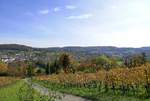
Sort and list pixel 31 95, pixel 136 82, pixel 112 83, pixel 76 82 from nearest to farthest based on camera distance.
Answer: pixel 31 95
pixel 136 82
pixel 112 83
pixel 76 82

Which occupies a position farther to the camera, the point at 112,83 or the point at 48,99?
the point at 112,83

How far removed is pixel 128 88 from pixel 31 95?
22774mm

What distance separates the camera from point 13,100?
92.8 ft

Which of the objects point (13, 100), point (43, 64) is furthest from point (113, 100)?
point (43, 64)

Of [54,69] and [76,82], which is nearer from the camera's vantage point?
[76,82]

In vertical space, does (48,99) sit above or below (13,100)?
above

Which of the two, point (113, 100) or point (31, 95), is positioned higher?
point (31, 95)

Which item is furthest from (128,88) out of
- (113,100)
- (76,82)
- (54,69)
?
(54,69)

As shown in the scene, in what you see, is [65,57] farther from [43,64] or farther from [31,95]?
[31,95]

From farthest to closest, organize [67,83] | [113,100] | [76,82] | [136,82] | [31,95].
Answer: [67,83]
[76,82]
[136,82]
[113,100]
[31,95]

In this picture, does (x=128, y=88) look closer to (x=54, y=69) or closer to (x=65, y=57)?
(x=65, y=57)

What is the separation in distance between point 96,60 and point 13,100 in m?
105

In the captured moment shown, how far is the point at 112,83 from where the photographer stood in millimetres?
37656

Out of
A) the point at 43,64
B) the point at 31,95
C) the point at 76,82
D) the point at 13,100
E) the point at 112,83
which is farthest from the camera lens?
the point at 43,64
